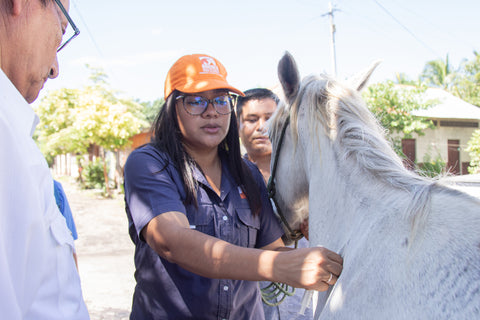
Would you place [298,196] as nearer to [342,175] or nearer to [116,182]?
[342,175]

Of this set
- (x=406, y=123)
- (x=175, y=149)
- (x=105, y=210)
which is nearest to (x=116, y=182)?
(x=105, y=210)

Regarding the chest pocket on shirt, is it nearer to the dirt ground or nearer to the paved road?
the paved road

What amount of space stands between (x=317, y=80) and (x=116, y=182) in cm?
2113

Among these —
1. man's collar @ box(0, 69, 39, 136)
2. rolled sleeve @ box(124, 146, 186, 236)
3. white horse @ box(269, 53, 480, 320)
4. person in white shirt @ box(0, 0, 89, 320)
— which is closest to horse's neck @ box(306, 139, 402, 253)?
white horse @ box(269, 53, 480, 320)

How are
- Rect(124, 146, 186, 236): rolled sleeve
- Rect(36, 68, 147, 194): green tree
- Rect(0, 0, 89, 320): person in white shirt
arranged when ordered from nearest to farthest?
Rect(0, 0, 89, 320): person in white shirt → Rect(124, 146, 186, 236): rolled sleeve → Rect(36, 68, 147, 194): green tree

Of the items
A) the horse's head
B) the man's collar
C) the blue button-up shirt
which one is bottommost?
the blue button-up shirt

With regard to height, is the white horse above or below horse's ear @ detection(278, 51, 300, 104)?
below

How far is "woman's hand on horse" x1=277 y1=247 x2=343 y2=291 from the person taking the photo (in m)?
1.22

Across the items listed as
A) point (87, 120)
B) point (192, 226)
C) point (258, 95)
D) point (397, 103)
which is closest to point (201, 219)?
point (192, 226)

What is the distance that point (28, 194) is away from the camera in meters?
0.73

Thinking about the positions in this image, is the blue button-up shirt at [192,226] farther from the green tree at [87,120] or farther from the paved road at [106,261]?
the green tree at [87,120]

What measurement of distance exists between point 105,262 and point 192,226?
6.77m

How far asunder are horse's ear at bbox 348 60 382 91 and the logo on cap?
2.38 feet

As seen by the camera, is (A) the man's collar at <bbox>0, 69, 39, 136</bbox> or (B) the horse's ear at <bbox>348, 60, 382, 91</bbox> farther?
(B) the horse's ear at <bbox>348, 60, 382, 91</bbox>
